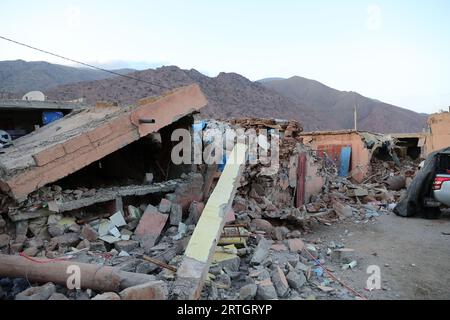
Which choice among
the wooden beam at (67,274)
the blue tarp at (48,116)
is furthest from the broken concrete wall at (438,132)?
the blue tarp at (48,116)

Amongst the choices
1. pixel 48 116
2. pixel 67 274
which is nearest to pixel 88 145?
pixel 67 274

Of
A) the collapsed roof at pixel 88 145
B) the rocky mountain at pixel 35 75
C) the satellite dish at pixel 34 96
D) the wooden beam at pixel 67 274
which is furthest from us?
the rocky mountain at pixel 35 75

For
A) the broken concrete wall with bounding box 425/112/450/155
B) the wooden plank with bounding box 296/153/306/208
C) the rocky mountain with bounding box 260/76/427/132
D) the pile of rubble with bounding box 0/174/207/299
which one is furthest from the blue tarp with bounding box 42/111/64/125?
the rocky mountain with bounding box 260/76/427/132

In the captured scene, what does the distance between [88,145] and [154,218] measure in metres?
1.40

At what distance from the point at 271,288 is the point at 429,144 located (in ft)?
53.9

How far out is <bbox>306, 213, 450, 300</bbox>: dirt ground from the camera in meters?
3.77

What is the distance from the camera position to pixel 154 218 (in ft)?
→ 15.3

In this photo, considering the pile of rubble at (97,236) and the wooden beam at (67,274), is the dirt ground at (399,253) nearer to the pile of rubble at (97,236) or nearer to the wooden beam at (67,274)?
the pile of rubble at (97,236)

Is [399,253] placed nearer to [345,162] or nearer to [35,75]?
[345,162]

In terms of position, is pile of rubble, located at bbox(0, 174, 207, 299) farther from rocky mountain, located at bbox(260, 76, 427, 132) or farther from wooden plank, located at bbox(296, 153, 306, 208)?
rocky mountain, located at bbox(260, 76, 427, 132)

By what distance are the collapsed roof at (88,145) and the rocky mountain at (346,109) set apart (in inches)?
1416

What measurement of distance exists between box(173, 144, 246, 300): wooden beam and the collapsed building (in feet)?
0.04

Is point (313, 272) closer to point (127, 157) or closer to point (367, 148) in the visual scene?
point (127, 157)

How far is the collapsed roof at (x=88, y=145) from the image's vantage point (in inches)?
158
